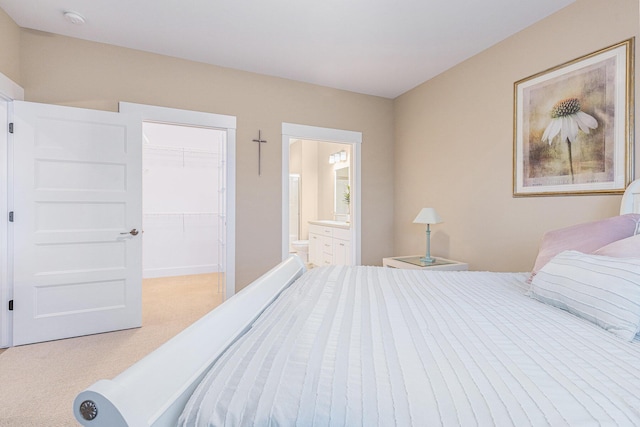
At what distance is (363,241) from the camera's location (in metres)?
3.92

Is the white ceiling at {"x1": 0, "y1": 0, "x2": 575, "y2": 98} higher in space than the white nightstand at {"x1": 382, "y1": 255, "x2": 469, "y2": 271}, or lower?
higher

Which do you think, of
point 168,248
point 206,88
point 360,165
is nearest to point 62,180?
point 206,88

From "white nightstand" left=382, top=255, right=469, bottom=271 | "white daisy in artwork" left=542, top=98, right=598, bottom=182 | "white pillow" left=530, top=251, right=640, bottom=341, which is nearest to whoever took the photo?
"white pillow" left=530, top=251, right=640, bottom=341

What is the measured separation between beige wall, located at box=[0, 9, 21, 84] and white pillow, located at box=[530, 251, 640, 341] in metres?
3.73

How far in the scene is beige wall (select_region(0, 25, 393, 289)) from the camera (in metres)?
2.60

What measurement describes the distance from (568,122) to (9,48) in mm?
4225

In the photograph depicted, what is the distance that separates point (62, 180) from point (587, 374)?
3397 millimetres

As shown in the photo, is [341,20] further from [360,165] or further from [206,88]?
[360,165]

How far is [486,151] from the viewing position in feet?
9.18

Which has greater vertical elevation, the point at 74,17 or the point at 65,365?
the point at 74,17

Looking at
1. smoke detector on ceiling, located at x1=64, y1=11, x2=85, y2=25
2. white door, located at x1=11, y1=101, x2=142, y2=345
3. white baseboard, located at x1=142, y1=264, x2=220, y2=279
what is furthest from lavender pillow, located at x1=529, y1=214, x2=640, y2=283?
white baseboard, located at x1=142, y1=264, x2=220, y2=279

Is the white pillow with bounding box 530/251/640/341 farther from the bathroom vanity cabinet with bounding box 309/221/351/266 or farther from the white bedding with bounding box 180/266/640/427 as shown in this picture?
the bathroom vanity cabinet with bounding box 309/221/351/266

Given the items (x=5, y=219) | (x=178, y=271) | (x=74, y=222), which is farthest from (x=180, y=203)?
(x=5, y=219)

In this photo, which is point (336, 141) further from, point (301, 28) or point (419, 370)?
point (419, 370)
